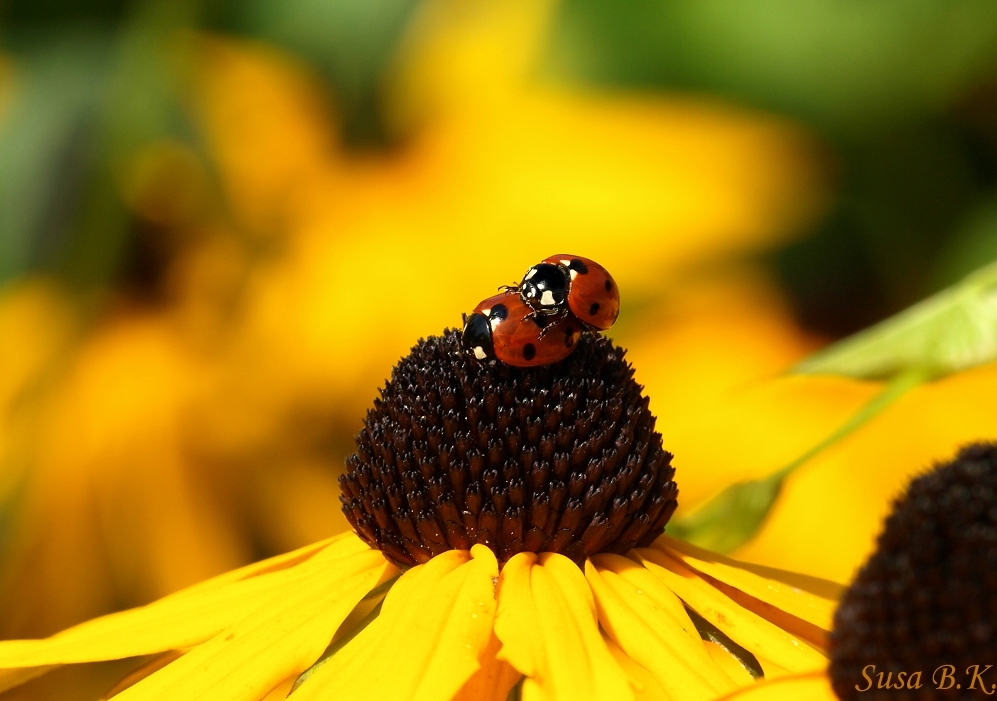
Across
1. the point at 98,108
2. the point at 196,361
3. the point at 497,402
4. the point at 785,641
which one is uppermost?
the point at 98,108

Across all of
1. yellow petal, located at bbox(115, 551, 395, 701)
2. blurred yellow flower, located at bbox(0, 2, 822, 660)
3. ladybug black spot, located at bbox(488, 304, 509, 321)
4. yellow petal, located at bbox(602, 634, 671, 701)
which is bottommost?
yellow petal, located at bbox(602, 634, 671, 701)

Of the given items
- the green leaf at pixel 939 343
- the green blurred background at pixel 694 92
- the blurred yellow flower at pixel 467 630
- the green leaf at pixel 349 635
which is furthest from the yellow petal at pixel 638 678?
the green blurred background at pixel 694 92

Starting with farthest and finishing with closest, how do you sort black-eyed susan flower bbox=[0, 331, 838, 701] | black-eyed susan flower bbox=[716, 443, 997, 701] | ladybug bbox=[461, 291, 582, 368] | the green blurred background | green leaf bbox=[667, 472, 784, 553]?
the green blurred background < green leaf bbox=[667, 472, 784, 553] < ladybug bbox=[461, 291, 582, 368] < black-eyed susan flower bbox=[0, 331, 838, 701] < black-eyed susan flower bbox=[716, 443, 997, 701]

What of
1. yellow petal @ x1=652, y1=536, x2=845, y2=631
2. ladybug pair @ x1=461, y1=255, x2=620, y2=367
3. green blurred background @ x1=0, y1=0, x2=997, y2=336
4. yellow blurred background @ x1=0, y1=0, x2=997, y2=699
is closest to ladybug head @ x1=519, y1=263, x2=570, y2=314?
ladybug pair @ x1=461, y1=255, x2=620, y2=367

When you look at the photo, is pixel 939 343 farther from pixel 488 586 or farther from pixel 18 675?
pixel 18 675

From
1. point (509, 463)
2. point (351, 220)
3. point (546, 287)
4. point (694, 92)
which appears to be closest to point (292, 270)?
point (351, 220)

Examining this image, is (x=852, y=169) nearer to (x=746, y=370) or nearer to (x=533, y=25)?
(x=746, y=370)

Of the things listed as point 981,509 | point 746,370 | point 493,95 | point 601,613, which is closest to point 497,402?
point 601,613

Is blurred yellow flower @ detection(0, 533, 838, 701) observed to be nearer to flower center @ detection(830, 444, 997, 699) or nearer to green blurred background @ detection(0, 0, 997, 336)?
flower center @ detection(830, 444, 997, 699)
